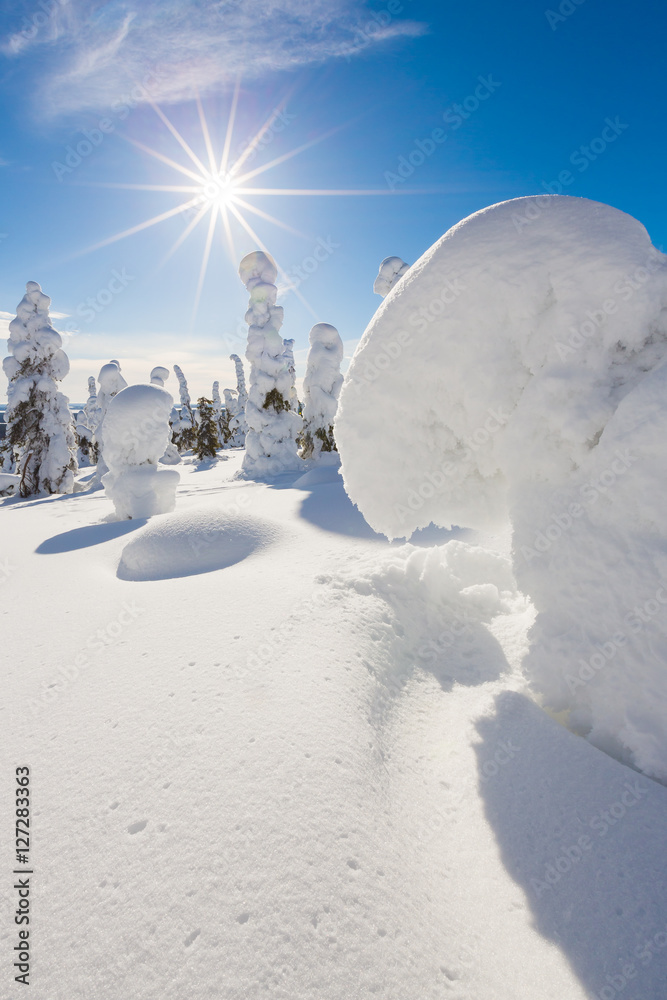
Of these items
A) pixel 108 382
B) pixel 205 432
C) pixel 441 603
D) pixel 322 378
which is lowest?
pixel 441 603

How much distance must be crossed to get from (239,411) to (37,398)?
27.5 metres

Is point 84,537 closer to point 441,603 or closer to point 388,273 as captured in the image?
point 441,603

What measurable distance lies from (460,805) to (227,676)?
1643mm

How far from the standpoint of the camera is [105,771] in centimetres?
228

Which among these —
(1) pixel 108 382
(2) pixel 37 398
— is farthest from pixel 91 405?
(2) pixel 37 398

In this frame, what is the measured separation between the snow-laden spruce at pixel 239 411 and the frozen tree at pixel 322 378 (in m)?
19.7

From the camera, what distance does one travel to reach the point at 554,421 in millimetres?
2977

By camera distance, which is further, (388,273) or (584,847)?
(388,273)

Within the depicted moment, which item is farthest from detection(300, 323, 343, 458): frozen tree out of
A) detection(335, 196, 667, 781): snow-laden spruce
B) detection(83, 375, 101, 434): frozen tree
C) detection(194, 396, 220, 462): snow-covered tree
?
detection(83, 375, 101, 434): frozen tree

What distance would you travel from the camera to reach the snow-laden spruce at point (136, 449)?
400 inches

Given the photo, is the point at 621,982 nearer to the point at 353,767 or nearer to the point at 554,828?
the point at 554,828

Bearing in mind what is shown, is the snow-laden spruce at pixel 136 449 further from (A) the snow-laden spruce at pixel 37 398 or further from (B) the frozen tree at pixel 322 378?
(B) the frozen tree at pixel 322 378

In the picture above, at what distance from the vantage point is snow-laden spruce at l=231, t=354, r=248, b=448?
41781 mm

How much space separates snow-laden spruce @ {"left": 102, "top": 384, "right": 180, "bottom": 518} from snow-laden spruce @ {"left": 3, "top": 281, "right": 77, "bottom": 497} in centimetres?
958
